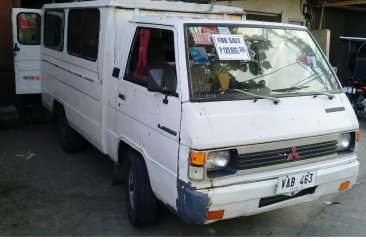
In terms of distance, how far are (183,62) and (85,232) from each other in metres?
1.83

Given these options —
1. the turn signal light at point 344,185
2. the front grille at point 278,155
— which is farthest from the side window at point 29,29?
the turn signal light at point 344,185

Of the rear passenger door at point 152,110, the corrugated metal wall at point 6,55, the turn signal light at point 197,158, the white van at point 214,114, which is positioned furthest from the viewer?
the corrugated metal wall at point 6,55

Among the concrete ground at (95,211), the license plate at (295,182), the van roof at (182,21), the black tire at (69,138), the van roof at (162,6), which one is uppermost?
the van roof at (162,6)

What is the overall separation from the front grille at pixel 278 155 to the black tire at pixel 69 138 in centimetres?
348

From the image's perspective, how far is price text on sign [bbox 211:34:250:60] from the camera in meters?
3.34

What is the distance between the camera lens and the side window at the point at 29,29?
272 inches

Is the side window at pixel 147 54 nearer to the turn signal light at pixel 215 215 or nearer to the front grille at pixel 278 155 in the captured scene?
the front grille at pixel 278 155

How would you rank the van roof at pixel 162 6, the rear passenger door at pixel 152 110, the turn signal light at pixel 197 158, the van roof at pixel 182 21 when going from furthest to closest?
1. the van roof at pixel 162 6
2. the van roof at pixel 182 21
3. the rear passenger door at pixel 152 110
4. the turn signal light at pixel 197 158

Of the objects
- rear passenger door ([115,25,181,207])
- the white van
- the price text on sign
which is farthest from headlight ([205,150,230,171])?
the price text on sign

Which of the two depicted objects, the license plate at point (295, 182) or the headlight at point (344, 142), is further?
the headlight at point (344, 142)

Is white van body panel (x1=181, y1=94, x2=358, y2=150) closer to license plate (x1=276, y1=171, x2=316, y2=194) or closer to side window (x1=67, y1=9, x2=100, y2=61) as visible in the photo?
license plate (x1=276, y1=171, x2=316, y2=194)

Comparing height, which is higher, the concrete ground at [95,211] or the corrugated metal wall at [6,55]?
the corrugated metal wall at [6,55]

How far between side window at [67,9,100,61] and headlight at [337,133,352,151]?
2654 mm

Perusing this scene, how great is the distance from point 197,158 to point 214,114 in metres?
0.37
